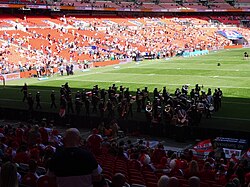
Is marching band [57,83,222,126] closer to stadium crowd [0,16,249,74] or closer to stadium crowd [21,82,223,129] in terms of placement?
stadium crowd [21,82,223,129]

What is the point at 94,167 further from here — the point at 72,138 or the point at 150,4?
the point at 150,4

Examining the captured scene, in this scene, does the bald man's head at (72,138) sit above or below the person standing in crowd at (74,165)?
above

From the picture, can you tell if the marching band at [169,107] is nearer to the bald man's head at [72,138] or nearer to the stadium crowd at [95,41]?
the bald man's head at [72,138]

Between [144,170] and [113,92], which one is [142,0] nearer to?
[113,92]

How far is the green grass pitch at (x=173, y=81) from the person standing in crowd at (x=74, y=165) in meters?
14.2

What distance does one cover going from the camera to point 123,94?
72.4ft

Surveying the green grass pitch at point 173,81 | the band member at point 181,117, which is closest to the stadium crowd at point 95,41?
the green grass pitch at point 173,81

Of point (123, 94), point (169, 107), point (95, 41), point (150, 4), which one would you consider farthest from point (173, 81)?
point (150, 4)

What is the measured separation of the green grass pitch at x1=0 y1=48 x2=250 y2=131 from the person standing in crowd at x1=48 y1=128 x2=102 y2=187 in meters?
14.2

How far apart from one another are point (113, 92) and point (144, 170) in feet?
42.9

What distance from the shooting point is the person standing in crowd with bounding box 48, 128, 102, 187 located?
441 cm

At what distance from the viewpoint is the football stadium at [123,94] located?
7887mm

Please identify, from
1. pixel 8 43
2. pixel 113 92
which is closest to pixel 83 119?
pixel 113 92

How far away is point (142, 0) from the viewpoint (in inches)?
3413
